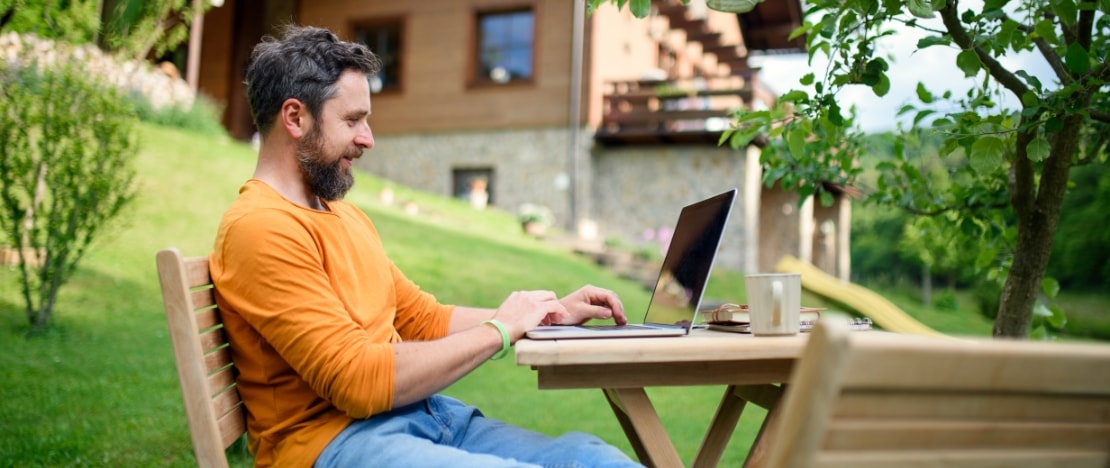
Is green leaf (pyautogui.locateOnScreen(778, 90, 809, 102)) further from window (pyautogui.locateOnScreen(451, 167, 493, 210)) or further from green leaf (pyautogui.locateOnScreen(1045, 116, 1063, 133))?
window (pyautogui.locateOnScreen(451, 167, 493, 210))

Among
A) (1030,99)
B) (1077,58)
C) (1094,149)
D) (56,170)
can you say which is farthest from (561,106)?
(1077,58)

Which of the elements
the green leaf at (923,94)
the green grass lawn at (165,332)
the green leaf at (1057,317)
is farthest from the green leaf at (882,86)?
the green grass lawn at (165,332)

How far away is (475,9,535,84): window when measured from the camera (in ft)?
46.1

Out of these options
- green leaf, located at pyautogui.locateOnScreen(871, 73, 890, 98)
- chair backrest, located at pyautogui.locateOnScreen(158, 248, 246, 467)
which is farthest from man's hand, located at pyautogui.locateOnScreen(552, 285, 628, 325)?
green leaf, located at pyautogui.locateOnScreen(871, 73, 890, 98)

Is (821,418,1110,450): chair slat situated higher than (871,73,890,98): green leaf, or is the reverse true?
(871,73,890,98): green leaf

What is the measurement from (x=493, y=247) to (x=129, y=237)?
12.6ft

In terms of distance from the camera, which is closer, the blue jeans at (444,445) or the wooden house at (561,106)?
the blue jeans at (444,445)

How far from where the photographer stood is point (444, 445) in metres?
1.77

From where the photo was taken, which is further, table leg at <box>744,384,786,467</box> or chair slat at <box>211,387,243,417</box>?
table leg at <box>744,384,786,467</box>

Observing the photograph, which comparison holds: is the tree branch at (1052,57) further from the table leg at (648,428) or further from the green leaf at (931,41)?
the table leg at (648,428)

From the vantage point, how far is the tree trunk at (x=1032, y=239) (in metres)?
3.18

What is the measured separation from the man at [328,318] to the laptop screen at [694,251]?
32cm

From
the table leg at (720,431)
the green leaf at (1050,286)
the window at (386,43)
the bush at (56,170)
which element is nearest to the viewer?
the table leg at (720,431)

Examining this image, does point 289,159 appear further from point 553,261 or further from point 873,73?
point 553,261
